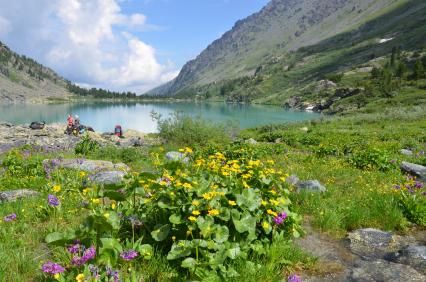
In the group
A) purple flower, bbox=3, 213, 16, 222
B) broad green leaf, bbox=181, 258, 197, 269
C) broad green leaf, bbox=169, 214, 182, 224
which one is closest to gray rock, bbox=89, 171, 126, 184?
purple flower, bbox=3, 213, 16, 222

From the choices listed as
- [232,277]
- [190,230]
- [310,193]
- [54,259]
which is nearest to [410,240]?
[310,193]

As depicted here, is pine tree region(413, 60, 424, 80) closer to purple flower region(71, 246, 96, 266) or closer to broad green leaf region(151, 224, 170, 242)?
broad green leaf region(151, 224, 170, 242)

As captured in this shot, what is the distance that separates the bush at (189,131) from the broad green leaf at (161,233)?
17814 millimetres

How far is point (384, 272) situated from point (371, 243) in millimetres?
1303

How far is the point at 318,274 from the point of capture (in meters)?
5.66

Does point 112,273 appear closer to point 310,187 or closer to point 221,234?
point 221,234

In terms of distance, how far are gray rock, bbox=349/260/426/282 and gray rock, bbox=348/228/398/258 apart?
50 cm

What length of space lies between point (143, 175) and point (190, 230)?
130cm

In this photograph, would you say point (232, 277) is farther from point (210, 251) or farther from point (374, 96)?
point (374, 96)

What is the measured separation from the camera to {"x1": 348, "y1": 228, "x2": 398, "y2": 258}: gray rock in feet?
21.3

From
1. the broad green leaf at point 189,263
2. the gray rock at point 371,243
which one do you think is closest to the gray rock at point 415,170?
the gray rock at point 371,243

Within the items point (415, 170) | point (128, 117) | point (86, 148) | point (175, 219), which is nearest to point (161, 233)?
point (175, 219)

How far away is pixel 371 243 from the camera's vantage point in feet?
22.4

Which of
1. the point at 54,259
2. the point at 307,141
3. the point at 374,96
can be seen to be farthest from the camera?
the point at 374,96
